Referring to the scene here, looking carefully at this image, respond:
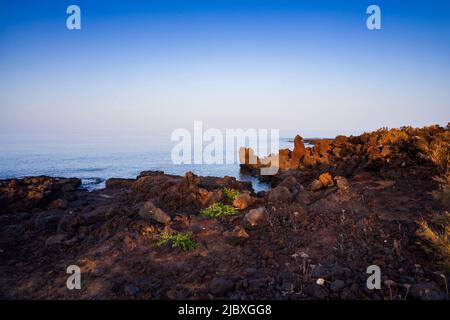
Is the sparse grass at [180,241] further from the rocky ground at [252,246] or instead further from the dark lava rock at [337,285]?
the dark lava rock at [337,285]

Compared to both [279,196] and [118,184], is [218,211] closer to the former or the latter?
[279,196]

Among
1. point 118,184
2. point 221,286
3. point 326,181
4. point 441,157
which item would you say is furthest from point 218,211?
point 118,184

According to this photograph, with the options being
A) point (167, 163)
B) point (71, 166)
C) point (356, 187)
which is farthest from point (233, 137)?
point (356, 187)

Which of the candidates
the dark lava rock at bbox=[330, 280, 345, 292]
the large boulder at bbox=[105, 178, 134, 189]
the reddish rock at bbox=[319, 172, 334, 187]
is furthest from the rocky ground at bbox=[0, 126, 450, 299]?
the large boulder at bbox=[105, 178, 134, 189]

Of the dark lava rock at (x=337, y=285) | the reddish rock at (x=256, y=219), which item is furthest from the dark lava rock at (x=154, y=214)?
the dark lava rock at (x=337, y=285)

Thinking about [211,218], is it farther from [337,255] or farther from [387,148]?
[387,148]

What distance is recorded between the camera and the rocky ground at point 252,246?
566cm

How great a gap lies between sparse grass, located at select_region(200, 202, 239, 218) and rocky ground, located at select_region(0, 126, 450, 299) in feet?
0.67

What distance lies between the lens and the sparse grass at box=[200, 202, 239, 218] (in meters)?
9.59

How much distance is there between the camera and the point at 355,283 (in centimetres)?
555

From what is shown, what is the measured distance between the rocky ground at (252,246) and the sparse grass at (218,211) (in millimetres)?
204
